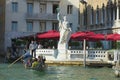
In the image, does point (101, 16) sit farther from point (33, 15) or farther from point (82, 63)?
point (82, 63)

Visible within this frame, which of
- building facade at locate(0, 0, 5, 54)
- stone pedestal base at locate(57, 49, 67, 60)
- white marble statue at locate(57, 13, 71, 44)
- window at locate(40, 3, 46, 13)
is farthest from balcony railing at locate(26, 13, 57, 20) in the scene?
stone pedestal base at locate(57, 49, 67, 60)

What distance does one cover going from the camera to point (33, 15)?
190 ft

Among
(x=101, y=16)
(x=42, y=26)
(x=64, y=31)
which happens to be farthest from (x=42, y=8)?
(x=64, y=31)

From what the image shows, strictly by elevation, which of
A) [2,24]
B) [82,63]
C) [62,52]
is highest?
[2,24]

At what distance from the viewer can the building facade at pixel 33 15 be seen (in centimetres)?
5712

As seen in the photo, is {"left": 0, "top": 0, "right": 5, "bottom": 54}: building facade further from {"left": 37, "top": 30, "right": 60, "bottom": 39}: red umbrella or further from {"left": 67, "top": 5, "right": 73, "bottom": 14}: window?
{"left": 37, "top": 30, "right": 60, "bottom": 39}: red umbrella

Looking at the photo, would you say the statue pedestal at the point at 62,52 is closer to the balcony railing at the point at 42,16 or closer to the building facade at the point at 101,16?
the building facade at the point at 101,16

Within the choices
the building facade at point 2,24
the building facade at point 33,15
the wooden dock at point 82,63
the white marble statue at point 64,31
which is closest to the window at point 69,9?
the building facade at point 33,15

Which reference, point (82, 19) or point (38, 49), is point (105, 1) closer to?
point (82, 19)

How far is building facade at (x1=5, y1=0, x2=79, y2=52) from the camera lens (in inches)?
2249

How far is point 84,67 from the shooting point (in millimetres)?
35125

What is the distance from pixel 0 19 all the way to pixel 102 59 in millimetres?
24722

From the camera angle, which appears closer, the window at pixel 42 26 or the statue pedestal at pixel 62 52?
the statue pedestal at pixel 62 52

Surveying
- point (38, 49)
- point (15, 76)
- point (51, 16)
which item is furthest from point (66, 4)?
point (15, 76)
